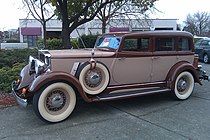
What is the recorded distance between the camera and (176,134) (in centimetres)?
419

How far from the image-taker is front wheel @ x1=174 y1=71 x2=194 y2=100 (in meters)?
6.29

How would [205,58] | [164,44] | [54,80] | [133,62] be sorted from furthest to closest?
[205,58], [164,44], [133,62], [54,80]

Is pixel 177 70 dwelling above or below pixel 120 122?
above

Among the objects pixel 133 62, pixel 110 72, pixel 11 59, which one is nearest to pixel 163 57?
pixel 133 62

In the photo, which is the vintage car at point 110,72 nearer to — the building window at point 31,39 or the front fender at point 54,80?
the front fender at point 54,80

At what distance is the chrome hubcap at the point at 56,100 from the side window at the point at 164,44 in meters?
2.66

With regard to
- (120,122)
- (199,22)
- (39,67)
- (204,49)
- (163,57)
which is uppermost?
(199,22)

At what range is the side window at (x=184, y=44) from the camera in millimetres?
6449

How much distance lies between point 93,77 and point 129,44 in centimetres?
131

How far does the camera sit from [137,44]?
232 inches

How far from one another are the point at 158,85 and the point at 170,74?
0.43 meters

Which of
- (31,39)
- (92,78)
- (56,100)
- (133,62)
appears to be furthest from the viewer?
(31,39)

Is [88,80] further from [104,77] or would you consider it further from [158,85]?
[158,85]

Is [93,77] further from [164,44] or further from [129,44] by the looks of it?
[164,44]
